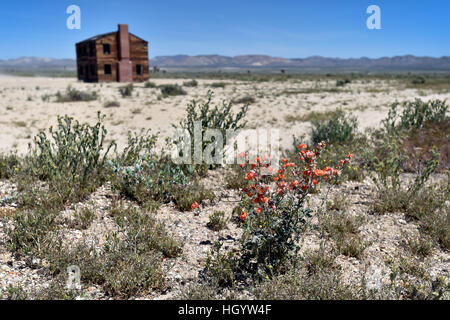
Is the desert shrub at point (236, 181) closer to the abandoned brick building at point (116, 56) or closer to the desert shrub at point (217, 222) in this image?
the desert shrub at point (217, 222)

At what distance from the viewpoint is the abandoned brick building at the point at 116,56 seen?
107ft

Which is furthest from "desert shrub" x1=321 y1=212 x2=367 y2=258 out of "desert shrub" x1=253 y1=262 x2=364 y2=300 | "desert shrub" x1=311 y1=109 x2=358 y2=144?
"desert shrub" x1=311 y1=109 x2=358 y2=144

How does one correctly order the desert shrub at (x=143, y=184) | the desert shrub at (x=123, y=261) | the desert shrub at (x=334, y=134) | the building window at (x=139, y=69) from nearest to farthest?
the desert shrub at (x=123, y=261), the desert shrub at (x=143, y=184), the desert shrub at (x=334, y=134), the building window at (x=139, y=69)

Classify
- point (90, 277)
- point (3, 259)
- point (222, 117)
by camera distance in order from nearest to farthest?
1. point (90, 277)
2. point (3, 259)
3. point (222, 117)

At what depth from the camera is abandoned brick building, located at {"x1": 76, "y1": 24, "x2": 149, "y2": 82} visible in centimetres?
3272

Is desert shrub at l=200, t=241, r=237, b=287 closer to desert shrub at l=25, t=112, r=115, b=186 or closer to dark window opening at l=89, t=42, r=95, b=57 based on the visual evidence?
desert shrub at l=25, t=112, r=115, b=186

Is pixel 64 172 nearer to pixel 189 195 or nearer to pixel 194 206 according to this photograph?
pixel 189 195

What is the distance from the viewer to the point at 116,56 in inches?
1319

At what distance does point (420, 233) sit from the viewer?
3744 mm

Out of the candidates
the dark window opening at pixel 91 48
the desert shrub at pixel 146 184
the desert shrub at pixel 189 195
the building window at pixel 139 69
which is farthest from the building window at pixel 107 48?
the desert shrub at pixel 189 195

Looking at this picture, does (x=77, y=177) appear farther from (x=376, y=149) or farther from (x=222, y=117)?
(x=376, y=149)

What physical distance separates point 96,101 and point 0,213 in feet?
48.0

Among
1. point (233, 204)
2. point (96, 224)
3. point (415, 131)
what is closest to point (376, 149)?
point (415, 131)

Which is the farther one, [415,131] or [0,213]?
[415,131]
